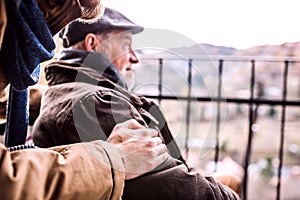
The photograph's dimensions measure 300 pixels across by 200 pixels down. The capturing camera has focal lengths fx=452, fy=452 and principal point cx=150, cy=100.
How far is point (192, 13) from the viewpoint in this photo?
1368 millimetres

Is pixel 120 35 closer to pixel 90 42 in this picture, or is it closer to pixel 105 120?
pixel 90 42

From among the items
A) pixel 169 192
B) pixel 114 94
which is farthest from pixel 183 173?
pixel 114 94

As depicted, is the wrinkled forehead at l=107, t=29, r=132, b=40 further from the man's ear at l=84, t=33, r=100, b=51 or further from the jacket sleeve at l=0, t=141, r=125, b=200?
the jacket sleeve at l=0, t=141, r=125, b=200

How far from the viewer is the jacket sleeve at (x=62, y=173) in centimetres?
76

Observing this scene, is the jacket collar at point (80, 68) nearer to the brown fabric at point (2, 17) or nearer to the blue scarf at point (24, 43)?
the blue scarf at point (24, 43)

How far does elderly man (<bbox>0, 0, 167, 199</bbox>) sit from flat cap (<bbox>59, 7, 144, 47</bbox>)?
0.53 metres

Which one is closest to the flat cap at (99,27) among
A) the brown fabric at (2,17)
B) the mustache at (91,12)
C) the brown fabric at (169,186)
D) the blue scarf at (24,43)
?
the mustache at (91,12)

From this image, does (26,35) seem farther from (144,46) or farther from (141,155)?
(144,46)

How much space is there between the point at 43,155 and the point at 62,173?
0.05 meters

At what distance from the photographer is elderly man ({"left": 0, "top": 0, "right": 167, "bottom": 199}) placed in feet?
2.48

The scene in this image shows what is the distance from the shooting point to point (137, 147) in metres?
1.07

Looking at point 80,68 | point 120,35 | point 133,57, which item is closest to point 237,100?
point 133,57

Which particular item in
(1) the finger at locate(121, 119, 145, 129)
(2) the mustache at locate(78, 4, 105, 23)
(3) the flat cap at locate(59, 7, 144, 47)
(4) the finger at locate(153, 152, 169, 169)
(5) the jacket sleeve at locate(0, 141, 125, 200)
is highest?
(2) the mustache at locate(78, 4, 105, 23)

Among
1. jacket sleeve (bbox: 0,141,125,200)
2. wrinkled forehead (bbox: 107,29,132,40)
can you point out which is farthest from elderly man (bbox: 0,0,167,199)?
wrinkled forehead (bbox: 107,29,132,40)
